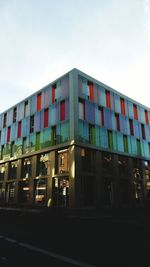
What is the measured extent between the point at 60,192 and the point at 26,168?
8083 millimetres

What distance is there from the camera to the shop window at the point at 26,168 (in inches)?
1121

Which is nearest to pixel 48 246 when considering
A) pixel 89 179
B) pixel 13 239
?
pixel 13 239

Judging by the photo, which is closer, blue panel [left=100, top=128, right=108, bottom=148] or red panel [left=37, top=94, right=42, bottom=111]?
blue panel [left=100, top=128, right=108, bottom=148]

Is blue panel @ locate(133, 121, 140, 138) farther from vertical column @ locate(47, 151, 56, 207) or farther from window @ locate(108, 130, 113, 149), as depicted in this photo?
vertical column @ locate(47, 151, 56, 207)

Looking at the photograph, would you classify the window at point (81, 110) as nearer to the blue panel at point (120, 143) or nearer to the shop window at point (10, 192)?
the blue panel at point (120, 143)

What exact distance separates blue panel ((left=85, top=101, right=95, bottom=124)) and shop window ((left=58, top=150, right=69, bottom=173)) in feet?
16.8

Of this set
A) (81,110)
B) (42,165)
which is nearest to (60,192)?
(42,165)

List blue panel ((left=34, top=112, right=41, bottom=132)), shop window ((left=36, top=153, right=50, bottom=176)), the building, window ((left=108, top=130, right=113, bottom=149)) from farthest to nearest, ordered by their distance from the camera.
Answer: blue panel ((left=34, top=112, right=41, bottom=132))
window ((left=108, top=130, right=113, bottom=149))
shop window ((left=36, top=153, right=50, bottom=176))
the building

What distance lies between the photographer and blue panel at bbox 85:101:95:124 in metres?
25.6

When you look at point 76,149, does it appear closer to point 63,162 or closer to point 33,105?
point 63,162

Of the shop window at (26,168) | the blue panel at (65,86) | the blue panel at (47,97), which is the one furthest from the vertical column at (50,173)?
the blue panel at (65,86)

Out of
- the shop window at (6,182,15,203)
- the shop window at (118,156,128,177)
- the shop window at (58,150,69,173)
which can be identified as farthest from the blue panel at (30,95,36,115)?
the shop window at (118,156,128,177)

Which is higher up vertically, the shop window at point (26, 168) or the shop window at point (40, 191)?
the shop window at point (26, 168)

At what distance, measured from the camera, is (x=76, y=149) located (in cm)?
2302
